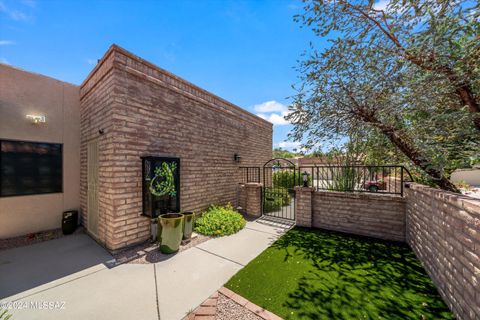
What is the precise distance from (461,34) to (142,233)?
22.2 ft

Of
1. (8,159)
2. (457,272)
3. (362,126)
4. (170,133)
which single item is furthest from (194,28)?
(457,272)

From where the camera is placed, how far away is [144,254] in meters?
3.74

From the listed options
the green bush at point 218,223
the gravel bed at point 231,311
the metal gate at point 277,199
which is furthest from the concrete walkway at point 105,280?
the metal gate at point 277,199

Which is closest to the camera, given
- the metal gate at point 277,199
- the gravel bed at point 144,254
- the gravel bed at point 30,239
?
the gravel bed at point 144,254

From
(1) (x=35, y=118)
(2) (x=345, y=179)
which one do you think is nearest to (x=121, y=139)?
(1) (x=35, y=118)

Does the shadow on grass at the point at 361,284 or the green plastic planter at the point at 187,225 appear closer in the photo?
the shadow on grass at the point at 361,284

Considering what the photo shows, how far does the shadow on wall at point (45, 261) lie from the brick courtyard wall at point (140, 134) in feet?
1.35

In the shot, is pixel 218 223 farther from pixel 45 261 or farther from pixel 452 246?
pixel 452 246

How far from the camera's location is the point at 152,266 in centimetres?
336

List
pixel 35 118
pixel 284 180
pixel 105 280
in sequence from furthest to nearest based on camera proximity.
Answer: pixel 284 180 → pixel 35 118 → pixel 105 280

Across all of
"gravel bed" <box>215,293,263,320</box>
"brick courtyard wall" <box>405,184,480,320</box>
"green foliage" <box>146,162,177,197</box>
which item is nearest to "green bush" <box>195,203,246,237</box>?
"green foliage" <box>146,162,177,197</box>

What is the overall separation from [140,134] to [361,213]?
5.99 meters

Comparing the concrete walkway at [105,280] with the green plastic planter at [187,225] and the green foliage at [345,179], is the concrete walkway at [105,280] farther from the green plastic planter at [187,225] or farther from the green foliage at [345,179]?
the green foliage at [345,179]

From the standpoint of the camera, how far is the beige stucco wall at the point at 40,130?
437 centimetres
